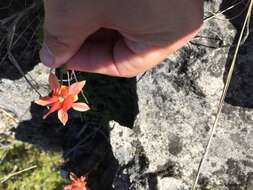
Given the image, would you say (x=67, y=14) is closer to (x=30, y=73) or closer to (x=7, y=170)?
(x=30, y=73)

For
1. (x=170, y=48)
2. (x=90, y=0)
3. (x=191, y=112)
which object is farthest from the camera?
(x=191, y=112)

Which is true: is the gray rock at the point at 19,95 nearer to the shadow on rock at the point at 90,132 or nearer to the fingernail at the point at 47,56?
the shadow on rock at the point at 90,132

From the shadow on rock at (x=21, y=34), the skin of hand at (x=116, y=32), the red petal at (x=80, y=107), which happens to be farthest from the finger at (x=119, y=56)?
the shadow on rock at (x=21, y=34)

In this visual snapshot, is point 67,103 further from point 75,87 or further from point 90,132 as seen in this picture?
point 90,132

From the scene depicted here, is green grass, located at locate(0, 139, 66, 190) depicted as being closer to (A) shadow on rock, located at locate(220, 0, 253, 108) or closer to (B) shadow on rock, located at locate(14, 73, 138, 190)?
(B) shadow on rock, located at locate(14, 73, 138, 190)

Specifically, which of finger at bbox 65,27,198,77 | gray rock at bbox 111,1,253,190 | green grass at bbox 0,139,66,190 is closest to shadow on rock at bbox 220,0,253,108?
gray rock at bbox 111,1,253,190

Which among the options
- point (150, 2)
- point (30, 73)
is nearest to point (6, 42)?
point (30, 73)

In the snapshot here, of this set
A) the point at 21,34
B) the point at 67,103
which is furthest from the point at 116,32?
the point at 21,34
